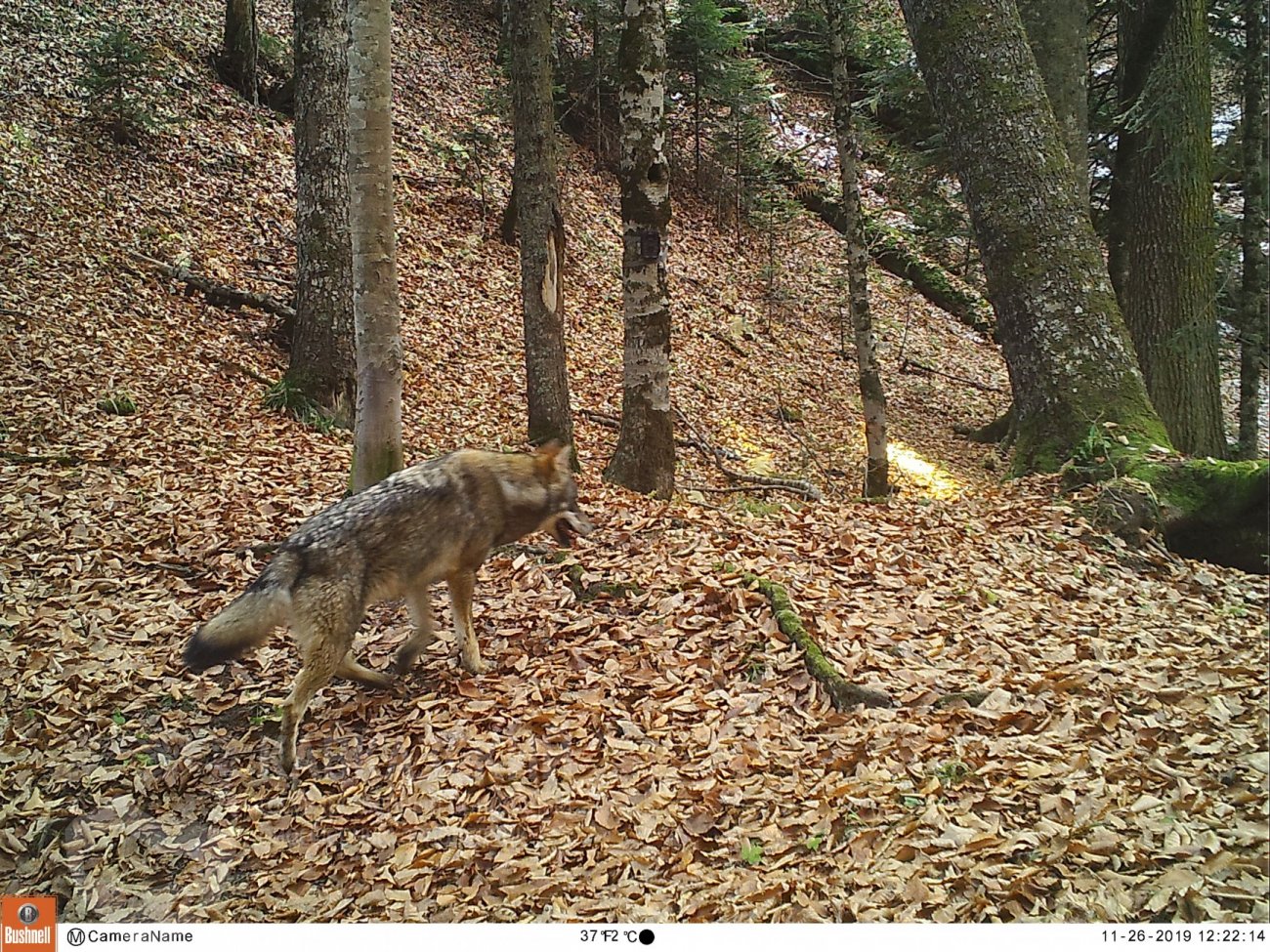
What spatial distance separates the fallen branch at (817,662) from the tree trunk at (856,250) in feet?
16.8

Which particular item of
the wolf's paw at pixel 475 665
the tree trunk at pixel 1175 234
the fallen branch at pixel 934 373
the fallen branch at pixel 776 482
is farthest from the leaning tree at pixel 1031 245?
the fallen branch at pixel 934 373

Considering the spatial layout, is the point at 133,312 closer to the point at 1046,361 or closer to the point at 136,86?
the point at 136,86

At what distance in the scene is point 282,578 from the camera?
3605mm

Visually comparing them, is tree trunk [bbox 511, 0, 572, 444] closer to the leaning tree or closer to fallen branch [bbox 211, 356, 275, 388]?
fallen branch [bbox 211, 356, 275, 388]

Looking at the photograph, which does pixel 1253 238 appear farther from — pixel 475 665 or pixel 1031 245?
pixel 475 665

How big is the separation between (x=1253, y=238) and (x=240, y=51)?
14.0 meters

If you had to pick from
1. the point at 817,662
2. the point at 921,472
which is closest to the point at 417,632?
the point at 817,662

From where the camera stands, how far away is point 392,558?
152 inches

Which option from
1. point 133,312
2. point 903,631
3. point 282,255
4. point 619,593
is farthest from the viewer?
point 282,255

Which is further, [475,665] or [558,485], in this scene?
[558,485]

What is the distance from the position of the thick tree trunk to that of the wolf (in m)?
3.64

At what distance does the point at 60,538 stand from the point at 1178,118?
9051 millimetres

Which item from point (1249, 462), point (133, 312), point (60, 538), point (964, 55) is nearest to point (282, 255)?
point (133, 312)
